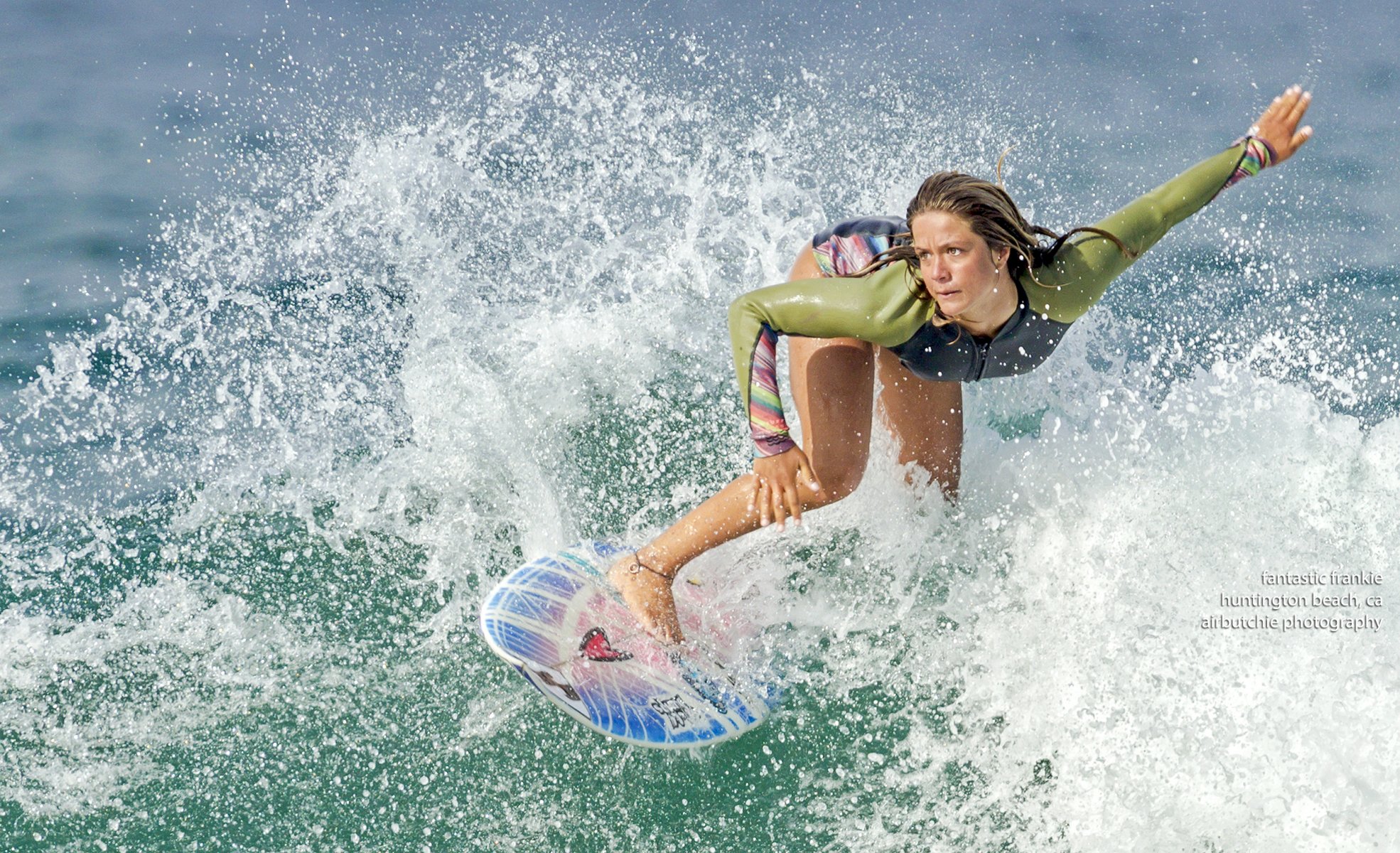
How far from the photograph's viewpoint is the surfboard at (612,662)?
14.1ft

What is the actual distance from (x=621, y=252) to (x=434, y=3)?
4.50 m

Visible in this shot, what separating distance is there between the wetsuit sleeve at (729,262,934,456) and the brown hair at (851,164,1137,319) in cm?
5

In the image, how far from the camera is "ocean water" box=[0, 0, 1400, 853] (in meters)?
4.14

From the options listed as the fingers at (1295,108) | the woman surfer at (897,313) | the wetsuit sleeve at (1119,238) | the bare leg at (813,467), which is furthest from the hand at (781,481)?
the fingers at (1295,108)

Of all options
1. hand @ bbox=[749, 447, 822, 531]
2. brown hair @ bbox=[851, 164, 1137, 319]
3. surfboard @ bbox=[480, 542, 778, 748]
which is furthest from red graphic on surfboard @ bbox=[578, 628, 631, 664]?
brown hair @ bbox=[851, 164, 1137, 319]

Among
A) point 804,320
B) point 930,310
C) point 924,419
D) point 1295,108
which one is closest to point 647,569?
A: point 804,320

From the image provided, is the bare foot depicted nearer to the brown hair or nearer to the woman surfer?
the woman surfer

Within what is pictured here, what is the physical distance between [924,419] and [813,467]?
771mm

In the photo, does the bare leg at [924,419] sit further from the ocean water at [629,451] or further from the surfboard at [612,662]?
the surfboard at [612,662]

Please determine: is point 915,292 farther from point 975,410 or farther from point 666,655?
point 975,410

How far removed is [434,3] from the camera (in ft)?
33.9

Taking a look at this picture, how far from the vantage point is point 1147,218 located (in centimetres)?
423

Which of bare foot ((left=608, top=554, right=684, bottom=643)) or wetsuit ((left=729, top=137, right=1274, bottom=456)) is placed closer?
wetsuit ((left=729, top=137, right=1274, bottom=456))

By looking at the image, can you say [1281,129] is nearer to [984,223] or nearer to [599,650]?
[984,223]
